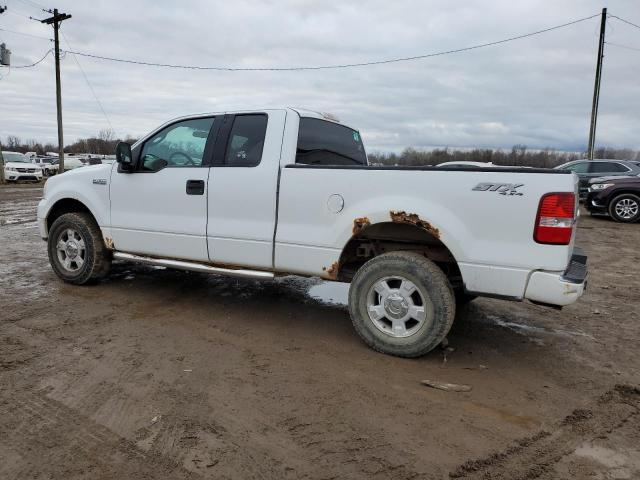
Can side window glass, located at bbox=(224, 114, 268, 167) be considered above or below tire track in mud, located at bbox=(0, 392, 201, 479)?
above

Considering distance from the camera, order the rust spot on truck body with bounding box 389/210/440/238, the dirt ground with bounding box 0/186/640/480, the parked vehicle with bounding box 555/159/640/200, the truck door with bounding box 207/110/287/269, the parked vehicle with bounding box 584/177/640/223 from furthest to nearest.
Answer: the parked vehicle with bounding box 555/159/640/200 < the parked vehicle with bounding box 584/177/640/223 < the truck door with bounding box 207/110/287/269 < the rust spot on truck body with bounding box 389/210/440/238 < the dirt ground with bounding box 0/186/640/480

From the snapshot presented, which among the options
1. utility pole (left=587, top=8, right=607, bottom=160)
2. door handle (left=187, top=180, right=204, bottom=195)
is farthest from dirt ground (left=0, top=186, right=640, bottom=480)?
utility pole (left=587, top=8, right=607, bottom=160)

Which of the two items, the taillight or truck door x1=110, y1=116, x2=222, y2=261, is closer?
the taillight

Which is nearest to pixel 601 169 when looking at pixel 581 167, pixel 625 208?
pixel 581 167

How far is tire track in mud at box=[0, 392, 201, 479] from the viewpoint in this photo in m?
2.41

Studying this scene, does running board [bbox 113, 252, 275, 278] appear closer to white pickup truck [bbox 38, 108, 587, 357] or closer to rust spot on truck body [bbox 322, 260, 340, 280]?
white pickup truck [bbox 38, 108, 587, 357]

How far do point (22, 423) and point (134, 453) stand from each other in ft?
2.59

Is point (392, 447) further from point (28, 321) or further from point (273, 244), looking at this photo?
point (28, 321)

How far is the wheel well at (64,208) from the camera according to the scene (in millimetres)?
5859

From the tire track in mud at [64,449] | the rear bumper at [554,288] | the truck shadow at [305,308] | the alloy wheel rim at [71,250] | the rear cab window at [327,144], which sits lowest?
the tire track in mud at [64,449]

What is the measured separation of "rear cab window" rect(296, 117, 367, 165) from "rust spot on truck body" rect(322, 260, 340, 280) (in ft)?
3.37

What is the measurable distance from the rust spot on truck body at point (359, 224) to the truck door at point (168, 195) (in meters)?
1.57

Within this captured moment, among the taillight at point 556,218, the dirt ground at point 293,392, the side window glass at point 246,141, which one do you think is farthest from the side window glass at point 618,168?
the side window glass at point 246,141

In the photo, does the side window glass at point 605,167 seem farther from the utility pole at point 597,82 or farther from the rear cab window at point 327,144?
the rear cab window at point 327,144
